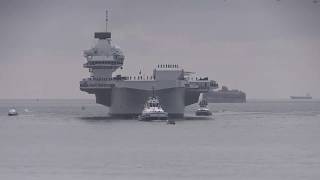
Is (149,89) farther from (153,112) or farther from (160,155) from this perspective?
(160,155)

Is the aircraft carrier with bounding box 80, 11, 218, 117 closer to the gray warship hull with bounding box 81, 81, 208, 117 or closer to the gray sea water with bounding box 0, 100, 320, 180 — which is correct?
→ the gray warship hull with bounding box 81, 81, 208, 117

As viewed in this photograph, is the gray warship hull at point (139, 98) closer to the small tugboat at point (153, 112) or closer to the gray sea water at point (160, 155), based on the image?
the small tugboat at point (153, 112)

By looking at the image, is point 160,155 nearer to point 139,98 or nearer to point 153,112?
point 153,112

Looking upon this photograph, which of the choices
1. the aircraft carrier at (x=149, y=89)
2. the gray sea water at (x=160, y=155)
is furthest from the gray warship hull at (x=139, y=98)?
the gray sea water at (x=160, y=155)

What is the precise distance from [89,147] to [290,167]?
3074 cm

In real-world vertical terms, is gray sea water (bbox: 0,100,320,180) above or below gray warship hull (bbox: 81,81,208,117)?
below

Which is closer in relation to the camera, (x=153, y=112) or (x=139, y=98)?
(x=153, y=112)

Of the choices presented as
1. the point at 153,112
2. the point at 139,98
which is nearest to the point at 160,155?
the point at 153,112

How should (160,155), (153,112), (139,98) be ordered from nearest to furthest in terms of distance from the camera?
(160,155), (153,112), (139,98)

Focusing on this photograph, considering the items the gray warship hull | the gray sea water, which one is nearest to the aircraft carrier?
the gray warship hull

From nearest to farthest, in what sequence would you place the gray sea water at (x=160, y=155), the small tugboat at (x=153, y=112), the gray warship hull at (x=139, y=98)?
1. the gray sea water at (x=160, y=155)
2. the small tugboat at (x=153, y=112)
3. the gray warship hull at (x=139, y=98)

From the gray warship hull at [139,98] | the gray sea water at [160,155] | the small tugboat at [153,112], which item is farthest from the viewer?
the gray warship hull at [139,98]

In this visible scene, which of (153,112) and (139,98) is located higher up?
(139,98)

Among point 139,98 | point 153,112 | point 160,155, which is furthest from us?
point 139,98
